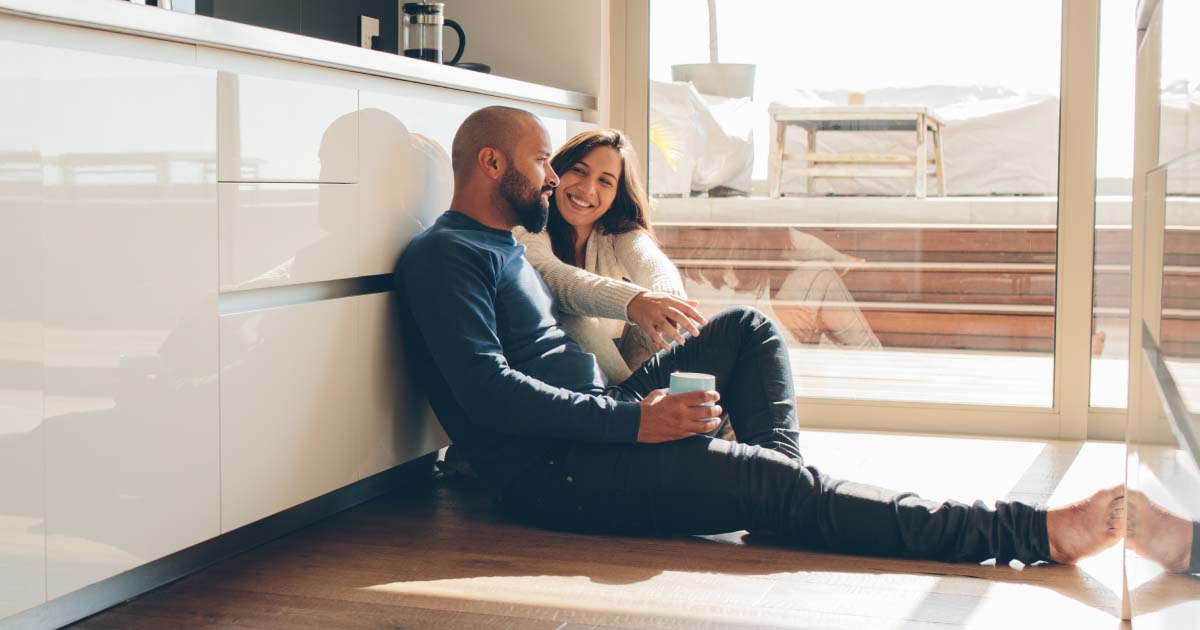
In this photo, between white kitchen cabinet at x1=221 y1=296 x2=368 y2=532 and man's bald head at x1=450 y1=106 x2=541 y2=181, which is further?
man's bald head at x1=450 y1=106 x2=541 y2=181

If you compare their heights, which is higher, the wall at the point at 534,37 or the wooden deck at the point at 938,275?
the wall at the point at 534,37

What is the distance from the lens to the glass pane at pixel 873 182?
12.0 ft

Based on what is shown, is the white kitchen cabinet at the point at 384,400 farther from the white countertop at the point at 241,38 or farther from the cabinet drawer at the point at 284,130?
the white countertop at the point at 241,38

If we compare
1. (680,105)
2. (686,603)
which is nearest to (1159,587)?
(686,603)

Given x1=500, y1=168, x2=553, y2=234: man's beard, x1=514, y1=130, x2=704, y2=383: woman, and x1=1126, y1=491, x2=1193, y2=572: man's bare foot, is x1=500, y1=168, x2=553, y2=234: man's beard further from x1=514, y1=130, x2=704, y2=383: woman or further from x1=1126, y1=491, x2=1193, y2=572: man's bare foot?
x1=1126, y1=491, x2=1193, y2=572: man's bare foot

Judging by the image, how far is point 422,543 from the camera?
8.20ft

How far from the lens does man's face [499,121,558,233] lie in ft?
8.91

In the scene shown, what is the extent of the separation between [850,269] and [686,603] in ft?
6.29

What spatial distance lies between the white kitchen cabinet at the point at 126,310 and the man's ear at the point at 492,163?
77 centimetres

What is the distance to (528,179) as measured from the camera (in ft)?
8.94

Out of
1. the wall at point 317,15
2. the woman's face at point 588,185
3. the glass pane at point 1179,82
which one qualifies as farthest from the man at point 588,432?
the glass pane at point 1179,82

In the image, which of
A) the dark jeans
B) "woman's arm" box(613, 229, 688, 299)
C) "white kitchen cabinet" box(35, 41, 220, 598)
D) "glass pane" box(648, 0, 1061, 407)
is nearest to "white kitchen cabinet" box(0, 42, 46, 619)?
"white kitchen cabinet" box(35, 41, 220, 598)

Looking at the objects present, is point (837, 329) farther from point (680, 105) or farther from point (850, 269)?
point (680, 105)

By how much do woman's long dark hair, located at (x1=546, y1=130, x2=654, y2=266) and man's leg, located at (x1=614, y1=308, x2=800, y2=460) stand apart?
0.46 meters
